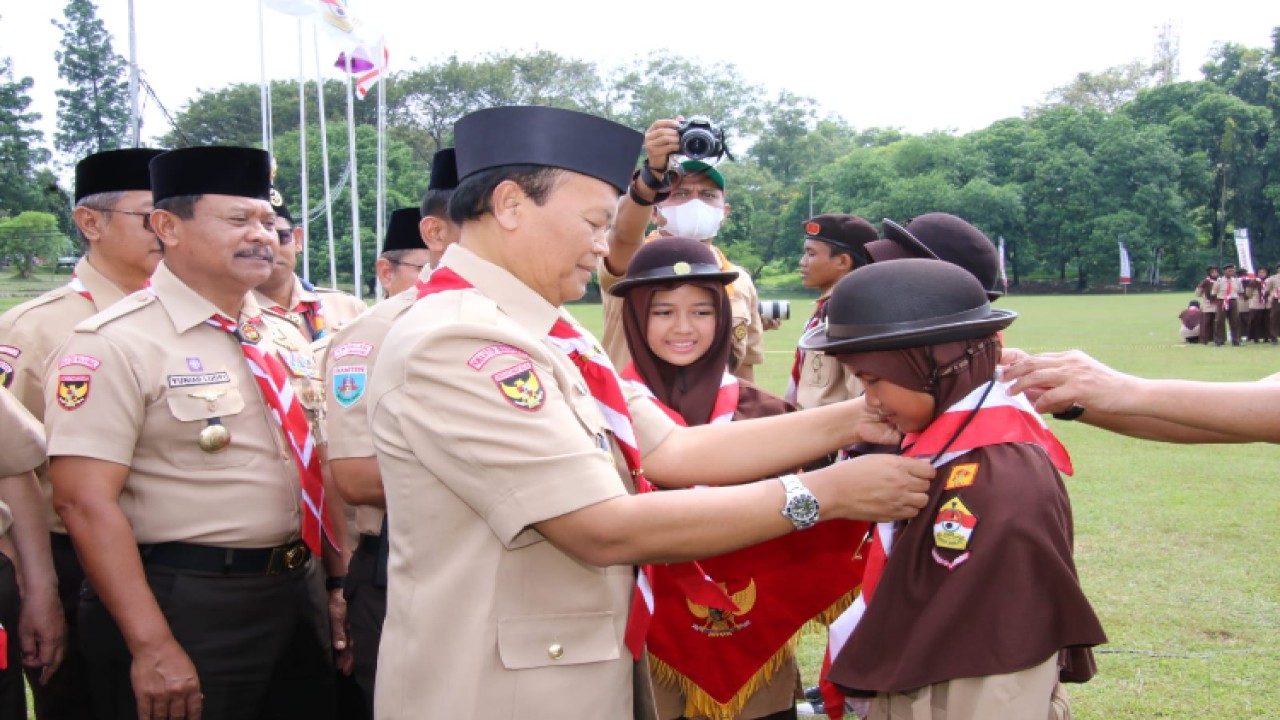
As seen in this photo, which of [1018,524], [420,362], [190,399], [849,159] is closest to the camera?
[420,362]

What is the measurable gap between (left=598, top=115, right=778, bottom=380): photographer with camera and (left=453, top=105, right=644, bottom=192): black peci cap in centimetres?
78

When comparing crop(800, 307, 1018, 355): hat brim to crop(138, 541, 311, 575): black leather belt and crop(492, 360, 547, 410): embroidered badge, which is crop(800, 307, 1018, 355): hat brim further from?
→ crop(138, 541, 311, 575): black leather belt

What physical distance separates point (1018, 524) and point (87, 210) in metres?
3.73

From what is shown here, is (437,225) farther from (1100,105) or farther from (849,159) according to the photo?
(1100,105)

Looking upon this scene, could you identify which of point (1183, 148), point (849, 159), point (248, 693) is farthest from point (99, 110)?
point (1183, 148)

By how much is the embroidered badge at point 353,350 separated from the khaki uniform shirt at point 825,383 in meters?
2.50

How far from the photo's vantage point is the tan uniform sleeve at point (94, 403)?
2.84 meters

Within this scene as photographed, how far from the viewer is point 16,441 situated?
286cm

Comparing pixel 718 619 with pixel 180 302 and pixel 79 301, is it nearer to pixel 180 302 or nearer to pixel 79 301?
pixel 180 302

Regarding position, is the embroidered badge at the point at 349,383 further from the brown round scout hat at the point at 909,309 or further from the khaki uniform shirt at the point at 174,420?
the brown round scout hat at the point at 909,309

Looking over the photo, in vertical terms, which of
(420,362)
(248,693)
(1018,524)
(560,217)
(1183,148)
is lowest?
(248,693)

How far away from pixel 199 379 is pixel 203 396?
66 mm

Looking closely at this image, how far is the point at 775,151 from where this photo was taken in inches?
3009

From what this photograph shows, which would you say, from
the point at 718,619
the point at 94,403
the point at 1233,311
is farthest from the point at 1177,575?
the point at 1233,311
